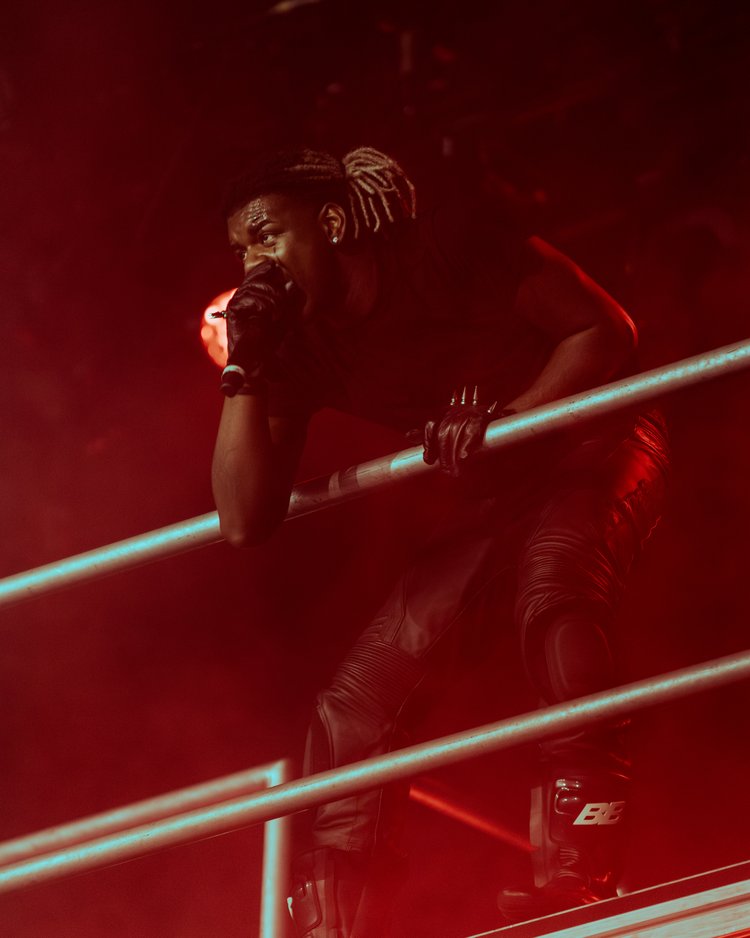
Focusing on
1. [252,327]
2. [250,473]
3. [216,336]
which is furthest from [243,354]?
[216,336]

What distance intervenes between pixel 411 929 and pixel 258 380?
128 cm

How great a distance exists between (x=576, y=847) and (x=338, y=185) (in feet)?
3.34

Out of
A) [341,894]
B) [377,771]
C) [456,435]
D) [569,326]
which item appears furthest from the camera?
[569,326]

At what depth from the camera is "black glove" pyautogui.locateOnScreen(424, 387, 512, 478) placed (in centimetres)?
139

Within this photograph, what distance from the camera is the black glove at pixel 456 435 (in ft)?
4.58

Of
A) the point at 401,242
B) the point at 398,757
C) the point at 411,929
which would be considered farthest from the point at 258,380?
the point at 411,929

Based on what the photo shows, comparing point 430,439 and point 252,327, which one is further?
point 252,327

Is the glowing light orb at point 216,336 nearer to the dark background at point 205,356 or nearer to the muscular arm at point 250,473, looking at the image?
the dark background at point 205,356

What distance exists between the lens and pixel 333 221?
5.88 feet

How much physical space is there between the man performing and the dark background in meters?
0.90

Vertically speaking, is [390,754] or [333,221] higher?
[333,221]

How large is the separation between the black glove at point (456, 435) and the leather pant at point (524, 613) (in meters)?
0.23

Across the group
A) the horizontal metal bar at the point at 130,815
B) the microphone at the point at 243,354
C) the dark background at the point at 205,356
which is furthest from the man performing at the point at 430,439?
the dark background at the point at 205,356

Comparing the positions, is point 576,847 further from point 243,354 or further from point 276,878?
point 243,354
